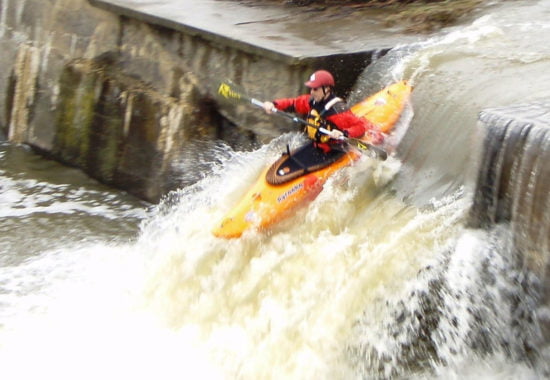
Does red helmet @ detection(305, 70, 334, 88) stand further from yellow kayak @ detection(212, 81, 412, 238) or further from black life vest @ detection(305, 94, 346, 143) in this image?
yellow kayak @ detection(212, 81, 412, 238)

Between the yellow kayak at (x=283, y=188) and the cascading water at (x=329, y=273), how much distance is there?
84 mm

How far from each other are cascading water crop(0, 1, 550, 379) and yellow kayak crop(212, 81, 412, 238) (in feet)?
0.28

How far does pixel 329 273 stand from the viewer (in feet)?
16.6

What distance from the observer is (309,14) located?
817 centimetres

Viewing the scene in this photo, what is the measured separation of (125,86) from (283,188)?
2938 mm

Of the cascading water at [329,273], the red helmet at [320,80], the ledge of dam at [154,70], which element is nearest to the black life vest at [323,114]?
the red helmet at [320,80]

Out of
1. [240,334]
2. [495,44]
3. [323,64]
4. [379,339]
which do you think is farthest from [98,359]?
[495,44]

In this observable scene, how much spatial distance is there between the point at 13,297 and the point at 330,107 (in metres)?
2.75

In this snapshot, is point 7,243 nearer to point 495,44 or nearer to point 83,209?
point 83,209

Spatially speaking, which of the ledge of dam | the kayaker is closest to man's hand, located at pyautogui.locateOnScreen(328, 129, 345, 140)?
the kayaker

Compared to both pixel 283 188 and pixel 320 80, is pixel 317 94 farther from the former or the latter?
pixel 283 188

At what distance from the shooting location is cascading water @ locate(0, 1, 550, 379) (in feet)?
14.1

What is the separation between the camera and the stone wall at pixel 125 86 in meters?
6.95

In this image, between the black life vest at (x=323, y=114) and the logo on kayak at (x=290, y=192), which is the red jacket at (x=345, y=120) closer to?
the black life vest at (x=323, y=114)
